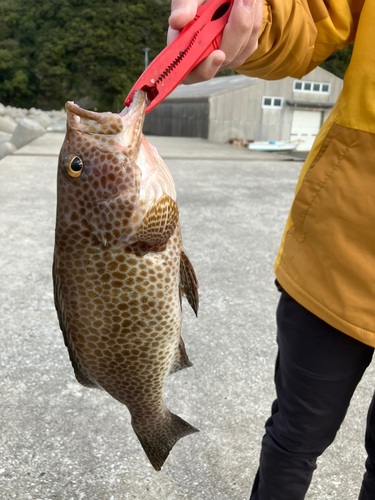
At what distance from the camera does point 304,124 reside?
25797mm

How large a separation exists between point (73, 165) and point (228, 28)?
17.6 inches

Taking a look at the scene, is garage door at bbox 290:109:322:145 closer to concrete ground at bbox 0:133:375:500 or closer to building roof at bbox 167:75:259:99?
building roof at bbox 167:75:259:99

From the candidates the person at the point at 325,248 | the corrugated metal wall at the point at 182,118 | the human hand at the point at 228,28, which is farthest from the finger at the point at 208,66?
the corrugated metal wall at the point at 182,118

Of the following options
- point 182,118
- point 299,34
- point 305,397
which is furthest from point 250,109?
point 305,397

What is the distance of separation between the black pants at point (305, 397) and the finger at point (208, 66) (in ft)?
2.34

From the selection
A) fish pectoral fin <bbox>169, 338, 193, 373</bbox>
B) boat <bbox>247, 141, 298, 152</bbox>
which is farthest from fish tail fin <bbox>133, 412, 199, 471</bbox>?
boat <bbox>247, 141, 298, 152</bbox>

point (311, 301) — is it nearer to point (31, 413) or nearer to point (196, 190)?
point (31, 413)

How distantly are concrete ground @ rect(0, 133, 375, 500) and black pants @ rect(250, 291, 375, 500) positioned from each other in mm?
551

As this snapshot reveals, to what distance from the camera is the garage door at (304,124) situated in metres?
25.4

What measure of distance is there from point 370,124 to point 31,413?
6.75ft

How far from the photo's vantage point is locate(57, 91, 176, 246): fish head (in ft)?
3.08

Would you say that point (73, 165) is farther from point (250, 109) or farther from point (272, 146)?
point (250, 109)

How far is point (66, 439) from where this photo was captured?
82.0 inches

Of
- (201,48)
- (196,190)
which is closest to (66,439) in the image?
(201,48)
